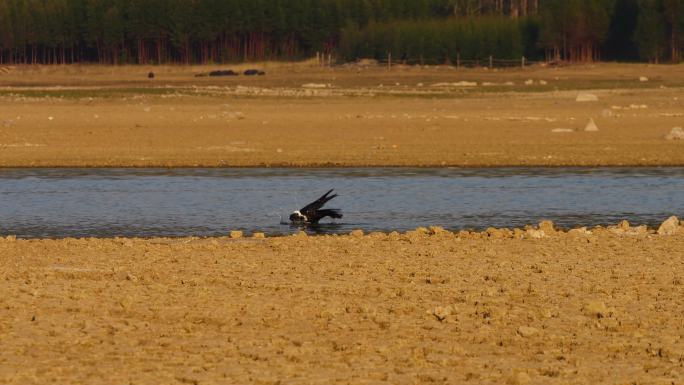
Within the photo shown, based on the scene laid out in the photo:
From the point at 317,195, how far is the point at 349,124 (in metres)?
14.5

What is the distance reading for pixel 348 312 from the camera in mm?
10906

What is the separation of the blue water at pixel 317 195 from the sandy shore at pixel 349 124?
5.31 ft

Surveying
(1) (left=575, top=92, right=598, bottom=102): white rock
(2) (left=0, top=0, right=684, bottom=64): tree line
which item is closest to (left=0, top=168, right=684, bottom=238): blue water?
(1) (left=575, top=92, right=598, bottom=102): white rock

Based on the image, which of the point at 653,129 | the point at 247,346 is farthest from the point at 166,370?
the point at 653,129

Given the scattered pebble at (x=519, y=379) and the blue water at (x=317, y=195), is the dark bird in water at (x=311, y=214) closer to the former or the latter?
the blue water at (x=317, y=195)

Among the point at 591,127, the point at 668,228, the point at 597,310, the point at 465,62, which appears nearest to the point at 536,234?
the point at 668,228

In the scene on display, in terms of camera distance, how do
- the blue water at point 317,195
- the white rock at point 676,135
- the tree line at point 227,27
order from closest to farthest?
the blue water at point 317,195
the white rock at point 676,135
the tree line at point 227,27

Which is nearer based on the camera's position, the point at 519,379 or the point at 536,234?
the point at 519,379

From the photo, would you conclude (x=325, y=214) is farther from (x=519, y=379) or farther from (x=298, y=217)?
(x=519, y=379)

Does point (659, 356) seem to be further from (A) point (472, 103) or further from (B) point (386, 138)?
(A) point (472, 103)

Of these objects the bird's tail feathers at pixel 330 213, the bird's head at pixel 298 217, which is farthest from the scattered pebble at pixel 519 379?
the bird's head at pixel 298 217

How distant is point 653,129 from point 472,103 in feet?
40.6

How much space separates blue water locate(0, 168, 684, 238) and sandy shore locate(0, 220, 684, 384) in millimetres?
3355

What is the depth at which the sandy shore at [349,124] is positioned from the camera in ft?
92.6
